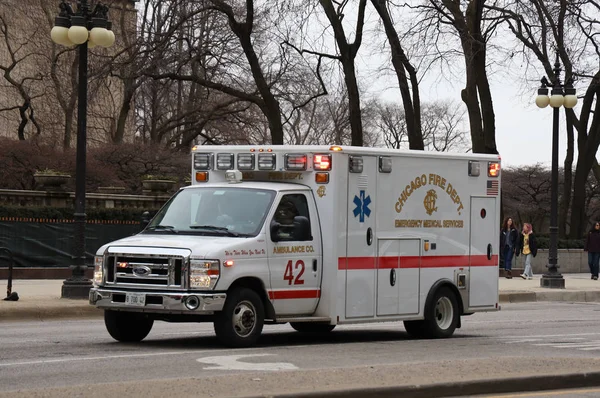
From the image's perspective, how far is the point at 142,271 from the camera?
13.9m

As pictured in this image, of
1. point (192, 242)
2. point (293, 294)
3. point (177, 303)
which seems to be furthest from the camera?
point (293, 294)

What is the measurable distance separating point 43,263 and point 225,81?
708 inches

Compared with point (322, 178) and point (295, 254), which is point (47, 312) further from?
point (322, 178)

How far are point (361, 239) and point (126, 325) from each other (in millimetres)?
3375

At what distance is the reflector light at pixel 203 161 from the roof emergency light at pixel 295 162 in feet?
4.09

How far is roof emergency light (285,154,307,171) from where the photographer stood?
1534cm

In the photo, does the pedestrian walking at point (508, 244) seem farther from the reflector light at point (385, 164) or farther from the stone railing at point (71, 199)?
the reflector light at point (385, 164)

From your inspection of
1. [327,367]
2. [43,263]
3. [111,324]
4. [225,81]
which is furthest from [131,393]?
[225,81]

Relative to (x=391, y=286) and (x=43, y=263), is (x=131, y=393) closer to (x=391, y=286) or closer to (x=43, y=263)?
(x=391, y=286)

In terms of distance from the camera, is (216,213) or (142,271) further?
(216,213)

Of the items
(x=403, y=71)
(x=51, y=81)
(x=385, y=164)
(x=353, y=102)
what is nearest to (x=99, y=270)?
(x=385, y=164)

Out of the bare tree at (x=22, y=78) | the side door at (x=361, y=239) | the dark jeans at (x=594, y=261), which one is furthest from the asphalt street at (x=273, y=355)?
the bare tree at (x=22, y=78)

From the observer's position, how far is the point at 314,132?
99.6 meters

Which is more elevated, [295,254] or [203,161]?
[203,161]
